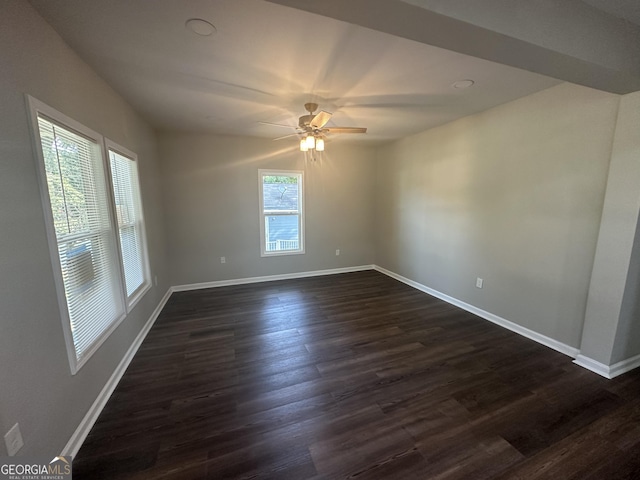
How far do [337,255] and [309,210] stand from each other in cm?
112

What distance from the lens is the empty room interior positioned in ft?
4.42

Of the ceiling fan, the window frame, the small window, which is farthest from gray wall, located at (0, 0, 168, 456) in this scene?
the ceiling fan

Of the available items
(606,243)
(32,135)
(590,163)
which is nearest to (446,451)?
(606,243)

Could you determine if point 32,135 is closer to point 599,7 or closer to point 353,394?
point 353,394

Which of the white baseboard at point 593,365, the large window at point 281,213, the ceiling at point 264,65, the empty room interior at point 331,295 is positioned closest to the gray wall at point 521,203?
the empty room interior at point 331,295

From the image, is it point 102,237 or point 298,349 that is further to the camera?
point 298,349

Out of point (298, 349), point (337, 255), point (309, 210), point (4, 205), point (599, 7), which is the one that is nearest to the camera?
point (4, 205)

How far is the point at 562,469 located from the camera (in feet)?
4.61

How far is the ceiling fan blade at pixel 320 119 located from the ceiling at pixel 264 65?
21 cm

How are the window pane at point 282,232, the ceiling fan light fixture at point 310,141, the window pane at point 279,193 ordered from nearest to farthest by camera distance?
the ceiling fan light fixture at point 310,141 → the window pane at point 279,193 → the window pane at point 282,232

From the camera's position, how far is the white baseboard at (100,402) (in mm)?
1494

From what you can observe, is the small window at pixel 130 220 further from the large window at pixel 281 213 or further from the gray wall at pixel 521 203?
the gray wall at pixel 521 203

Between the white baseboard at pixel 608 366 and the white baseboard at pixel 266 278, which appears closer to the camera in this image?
the white baseboard at pixel 608 366

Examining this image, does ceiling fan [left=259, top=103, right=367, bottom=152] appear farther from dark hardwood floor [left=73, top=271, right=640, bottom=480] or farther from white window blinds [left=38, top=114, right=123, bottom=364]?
dark hardwood floor [left=73, top=271, right=640, bottom=480]
